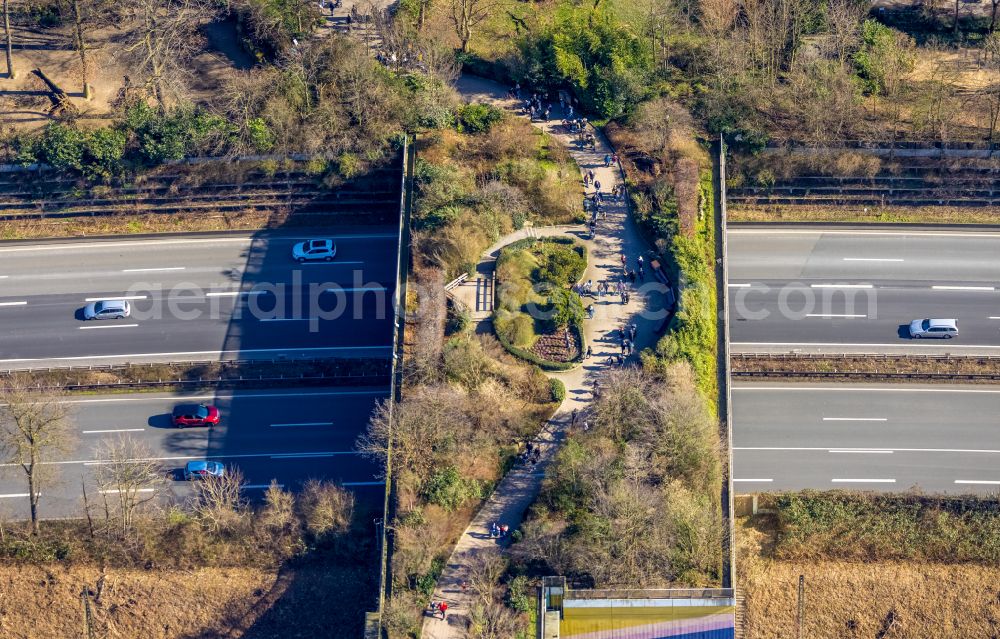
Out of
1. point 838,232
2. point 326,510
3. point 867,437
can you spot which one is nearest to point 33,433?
point 326,510

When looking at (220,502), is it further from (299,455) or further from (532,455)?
(532,455)

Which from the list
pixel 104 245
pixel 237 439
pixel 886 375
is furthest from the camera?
pixel 104 245

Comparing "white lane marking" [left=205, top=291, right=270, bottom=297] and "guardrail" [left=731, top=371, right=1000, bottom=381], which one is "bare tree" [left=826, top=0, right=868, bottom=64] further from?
"white lane marking" [left=205, top=291, right=270, bottom=297]

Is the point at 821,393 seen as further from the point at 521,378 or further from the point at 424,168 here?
the point at 424,168

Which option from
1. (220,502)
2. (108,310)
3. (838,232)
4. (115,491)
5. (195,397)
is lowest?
(220,502)

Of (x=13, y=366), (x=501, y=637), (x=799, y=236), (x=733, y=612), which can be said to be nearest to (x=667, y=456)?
(x=733, y=612)

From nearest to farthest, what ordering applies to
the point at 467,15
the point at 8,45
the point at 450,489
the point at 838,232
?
the point at 450,489 < the point at 838,232 < the point at 8,45 < the point at 467,15

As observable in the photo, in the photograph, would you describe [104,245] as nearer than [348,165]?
No
